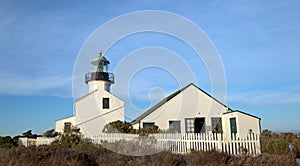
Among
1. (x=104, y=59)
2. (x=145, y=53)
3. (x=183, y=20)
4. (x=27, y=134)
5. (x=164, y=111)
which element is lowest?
(x=27, y=134)

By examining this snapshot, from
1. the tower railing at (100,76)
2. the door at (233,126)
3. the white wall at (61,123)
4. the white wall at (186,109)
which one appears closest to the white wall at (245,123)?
the door at (233,126)

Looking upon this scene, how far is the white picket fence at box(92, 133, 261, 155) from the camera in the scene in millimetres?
9422

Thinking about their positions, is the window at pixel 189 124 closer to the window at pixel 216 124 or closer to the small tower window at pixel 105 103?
the window at pixel 216 124

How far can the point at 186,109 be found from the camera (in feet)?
58.1

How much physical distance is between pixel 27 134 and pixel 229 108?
45.0 ft

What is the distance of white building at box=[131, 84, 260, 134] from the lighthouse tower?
632 cm

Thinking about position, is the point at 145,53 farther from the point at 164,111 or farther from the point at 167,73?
the point at 164,111

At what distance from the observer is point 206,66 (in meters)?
9.63

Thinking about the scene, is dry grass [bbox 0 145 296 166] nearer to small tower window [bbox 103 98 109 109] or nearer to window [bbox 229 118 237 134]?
window [bbox 229 118 237 134]

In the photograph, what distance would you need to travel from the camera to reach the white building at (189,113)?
56.9 ft

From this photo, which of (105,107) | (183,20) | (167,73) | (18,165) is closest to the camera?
(18,165)

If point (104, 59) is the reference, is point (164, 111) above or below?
below

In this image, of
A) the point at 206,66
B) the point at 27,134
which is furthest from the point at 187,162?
the point at 27,134

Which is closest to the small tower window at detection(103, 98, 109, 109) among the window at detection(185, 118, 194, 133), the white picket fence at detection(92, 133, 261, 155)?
the window at detection(185, 118, 194, 133)
